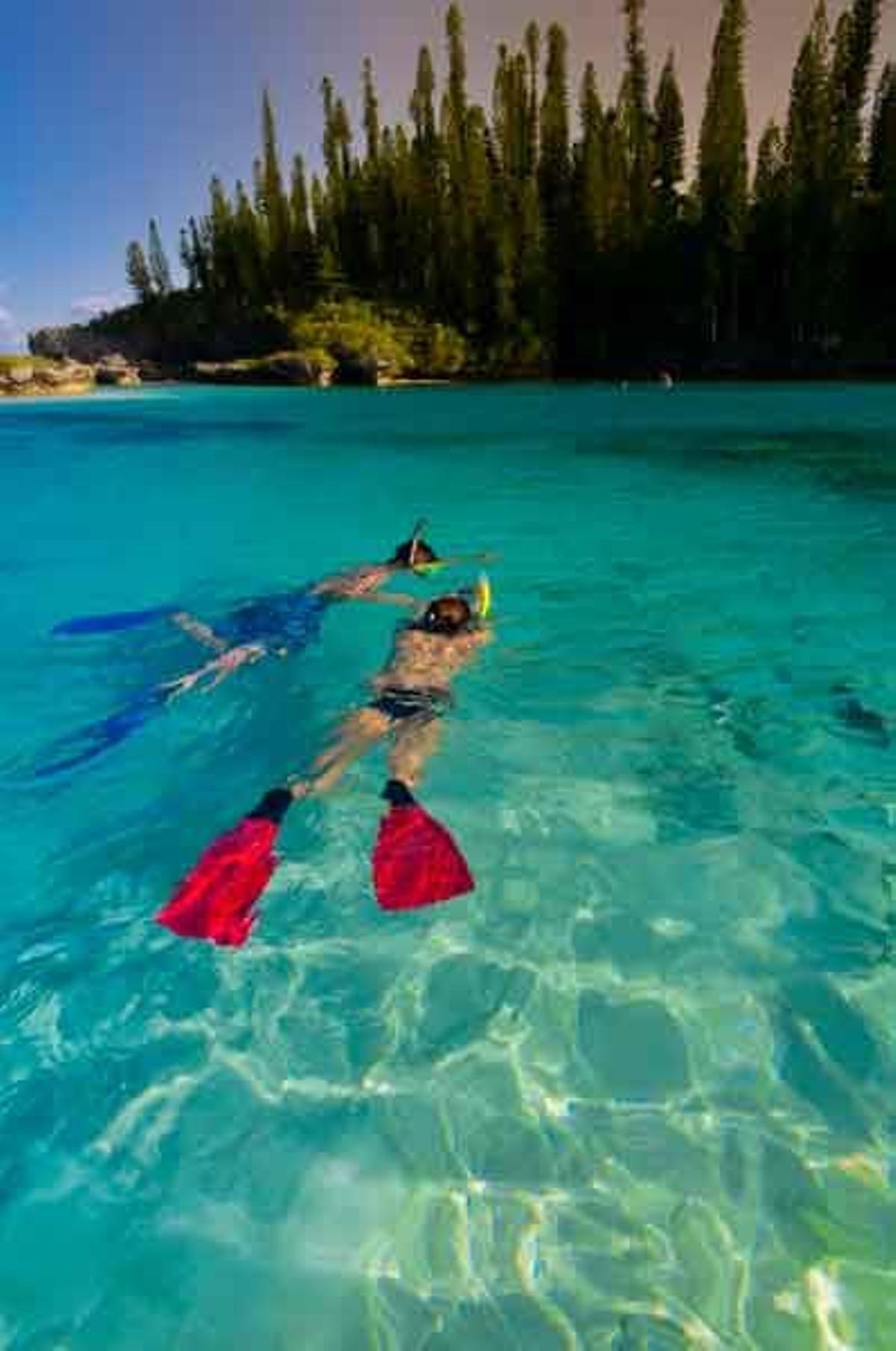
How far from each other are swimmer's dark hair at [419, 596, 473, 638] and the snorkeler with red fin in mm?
596

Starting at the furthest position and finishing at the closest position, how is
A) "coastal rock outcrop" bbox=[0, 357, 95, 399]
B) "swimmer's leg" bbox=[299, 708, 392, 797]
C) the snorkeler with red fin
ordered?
1. "coastal rock outcrop" bbox=[0, 357, 95, 399]
2. "swimmer's leg" bbox=[299, 708, 392, 797]
3. the snorkeler with red fin

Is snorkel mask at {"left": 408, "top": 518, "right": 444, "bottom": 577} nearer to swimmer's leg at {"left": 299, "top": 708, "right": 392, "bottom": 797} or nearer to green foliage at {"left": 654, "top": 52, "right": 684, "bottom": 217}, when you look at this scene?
swimmer's leg at {"left": 299, "top": 708, "right": 392, "bottom": 797}

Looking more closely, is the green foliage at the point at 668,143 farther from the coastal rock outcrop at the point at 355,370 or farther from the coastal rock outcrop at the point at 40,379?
the coastal rock outcrop at the point at 40,379

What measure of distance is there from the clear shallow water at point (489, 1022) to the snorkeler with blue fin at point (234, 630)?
24 centimetres

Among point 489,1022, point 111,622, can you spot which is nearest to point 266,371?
point 111,622

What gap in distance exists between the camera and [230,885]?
4.57 m

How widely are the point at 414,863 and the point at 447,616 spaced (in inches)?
126

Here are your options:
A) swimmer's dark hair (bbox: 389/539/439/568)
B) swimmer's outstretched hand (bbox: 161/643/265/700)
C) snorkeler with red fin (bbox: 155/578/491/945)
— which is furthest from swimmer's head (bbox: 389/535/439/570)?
snorkeler with red fin (bbox: 155/578/491/945)

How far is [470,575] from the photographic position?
12.7m

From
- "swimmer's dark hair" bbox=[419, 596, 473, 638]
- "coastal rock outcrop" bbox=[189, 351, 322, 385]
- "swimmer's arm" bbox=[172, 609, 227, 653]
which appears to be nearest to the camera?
"swimmer's dark hair" bbox=[419, 596, 473, 638]

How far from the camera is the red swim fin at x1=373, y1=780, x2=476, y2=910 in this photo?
458 centimetres

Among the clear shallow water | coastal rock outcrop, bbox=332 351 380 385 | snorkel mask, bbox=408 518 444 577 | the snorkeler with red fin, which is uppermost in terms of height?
coastal rock outcrop, bbox=332 351 380 385

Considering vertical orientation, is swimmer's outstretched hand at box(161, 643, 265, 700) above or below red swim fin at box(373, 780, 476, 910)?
above

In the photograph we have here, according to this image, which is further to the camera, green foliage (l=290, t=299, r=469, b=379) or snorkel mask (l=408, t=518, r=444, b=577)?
green foliage (l=290, t=299, r=469, b=379)
